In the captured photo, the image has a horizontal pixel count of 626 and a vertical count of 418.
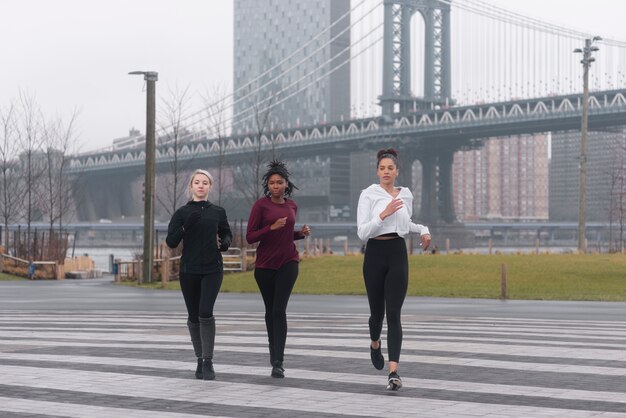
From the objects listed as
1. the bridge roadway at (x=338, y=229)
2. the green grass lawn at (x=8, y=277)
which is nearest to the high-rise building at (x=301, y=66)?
the bridge roadway at (x=338, y=229)

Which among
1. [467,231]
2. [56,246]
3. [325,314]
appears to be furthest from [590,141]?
[325,314]

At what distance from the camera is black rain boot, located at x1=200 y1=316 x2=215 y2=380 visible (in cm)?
923

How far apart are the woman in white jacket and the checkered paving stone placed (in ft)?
2.00

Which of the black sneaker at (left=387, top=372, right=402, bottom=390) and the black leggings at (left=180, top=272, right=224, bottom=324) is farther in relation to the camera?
the black leggings at (left=180, top=272, right=224, bottom=324)

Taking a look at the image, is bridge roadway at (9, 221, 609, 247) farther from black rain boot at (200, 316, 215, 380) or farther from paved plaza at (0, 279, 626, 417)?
black rain boot at (200, 316, 215, 380)

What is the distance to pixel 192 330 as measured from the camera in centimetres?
963

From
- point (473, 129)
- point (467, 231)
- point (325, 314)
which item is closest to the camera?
point (325, 314)

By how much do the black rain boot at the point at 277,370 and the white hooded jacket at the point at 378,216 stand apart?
1.23 meters

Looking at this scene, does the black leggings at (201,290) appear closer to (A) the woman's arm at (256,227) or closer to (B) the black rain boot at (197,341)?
(B) the black rain boot at (197,341)

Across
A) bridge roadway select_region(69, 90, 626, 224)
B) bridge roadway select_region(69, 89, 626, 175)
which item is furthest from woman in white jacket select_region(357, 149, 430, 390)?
bridge roadway select_region(69, 90, 626, 224)

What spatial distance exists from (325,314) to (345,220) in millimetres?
132232

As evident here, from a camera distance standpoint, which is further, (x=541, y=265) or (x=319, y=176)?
(x=319, y=176)

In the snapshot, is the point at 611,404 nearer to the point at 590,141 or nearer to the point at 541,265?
the point at 541,265

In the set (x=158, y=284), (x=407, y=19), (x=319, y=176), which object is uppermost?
(x=407, y=19)
